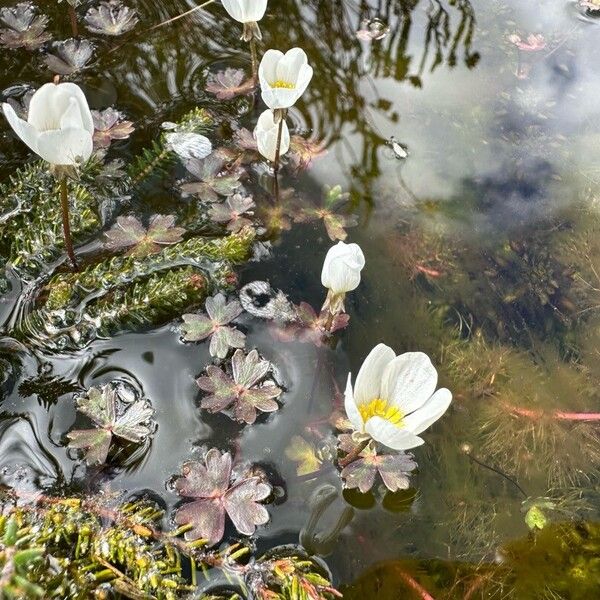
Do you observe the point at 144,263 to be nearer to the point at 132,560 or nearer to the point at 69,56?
the point at 132,560

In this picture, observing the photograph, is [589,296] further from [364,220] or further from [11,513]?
[11,513]

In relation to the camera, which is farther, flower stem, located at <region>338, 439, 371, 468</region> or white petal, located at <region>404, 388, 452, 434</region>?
flower stem, located at <region>338, 439, 371, 468</region>

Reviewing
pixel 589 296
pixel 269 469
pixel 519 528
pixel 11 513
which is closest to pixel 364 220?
pixel 589 296

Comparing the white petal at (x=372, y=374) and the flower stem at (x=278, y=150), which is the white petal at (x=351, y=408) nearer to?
the white petal at (x=372, y=374)

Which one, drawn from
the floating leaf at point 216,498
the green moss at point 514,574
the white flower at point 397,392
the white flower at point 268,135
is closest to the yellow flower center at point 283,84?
the white flower at point 268,135

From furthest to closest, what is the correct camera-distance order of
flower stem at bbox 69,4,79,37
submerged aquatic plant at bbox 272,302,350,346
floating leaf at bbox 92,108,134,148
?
flower stem at bbox 69,4,79,37 → floating leaf at bbox 92,108,134,148 → submerged aquatic plant at bbox 272,302,350,346

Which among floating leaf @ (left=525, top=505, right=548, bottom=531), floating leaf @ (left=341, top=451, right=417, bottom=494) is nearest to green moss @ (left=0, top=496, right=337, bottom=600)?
floating leaf @ (left=341, top=451, right=417, bottom=494)

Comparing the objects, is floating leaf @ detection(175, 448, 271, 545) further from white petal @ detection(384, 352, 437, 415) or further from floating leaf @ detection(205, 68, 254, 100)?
floating leaf @ detection(205, 68, 254, 100)
